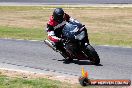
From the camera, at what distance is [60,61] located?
15078 mm

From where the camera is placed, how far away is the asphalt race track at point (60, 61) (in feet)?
42.2

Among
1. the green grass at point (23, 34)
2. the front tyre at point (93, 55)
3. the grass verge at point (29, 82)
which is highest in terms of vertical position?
the grass verge at point (29, 82)

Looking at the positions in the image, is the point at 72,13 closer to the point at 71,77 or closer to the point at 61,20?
the point at 61,20

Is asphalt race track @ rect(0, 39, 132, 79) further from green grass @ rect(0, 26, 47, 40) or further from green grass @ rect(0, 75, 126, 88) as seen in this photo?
green grass @ rect(0, 26, 47, 40)

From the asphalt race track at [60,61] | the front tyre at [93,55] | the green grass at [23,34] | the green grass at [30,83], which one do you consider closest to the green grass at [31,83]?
the green grass at [30,83]

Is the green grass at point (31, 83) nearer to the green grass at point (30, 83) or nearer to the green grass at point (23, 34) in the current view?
the green grass at point (30, 83)

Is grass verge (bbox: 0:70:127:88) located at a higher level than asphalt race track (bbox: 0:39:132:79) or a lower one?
higher

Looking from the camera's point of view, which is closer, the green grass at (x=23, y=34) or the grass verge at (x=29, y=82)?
the grass verge at (x=29, y=82)

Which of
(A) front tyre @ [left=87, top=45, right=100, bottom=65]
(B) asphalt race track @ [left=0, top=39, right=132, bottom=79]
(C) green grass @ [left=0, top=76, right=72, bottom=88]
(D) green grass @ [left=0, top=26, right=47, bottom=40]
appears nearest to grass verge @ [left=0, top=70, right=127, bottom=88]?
(C) green grass @ [left=0, top=76, right=72, bottom=88]

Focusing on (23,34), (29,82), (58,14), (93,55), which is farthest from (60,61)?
(23,34)

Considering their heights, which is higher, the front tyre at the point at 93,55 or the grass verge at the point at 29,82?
the grass verge at the point at 29,82

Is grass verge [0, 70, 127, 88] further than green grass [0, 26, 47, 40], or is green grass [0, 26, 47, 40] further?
green grass [0, 26, 47, 40]

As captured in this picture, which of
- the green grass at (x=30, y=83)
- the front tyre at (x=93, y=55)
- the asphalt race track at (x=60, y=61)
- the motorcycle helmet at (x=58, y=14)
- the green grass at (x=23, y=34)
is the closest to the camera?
the green grass at (x=30, y=83)

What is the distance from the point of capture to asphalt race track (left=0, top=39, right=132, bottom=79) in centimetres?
1288
